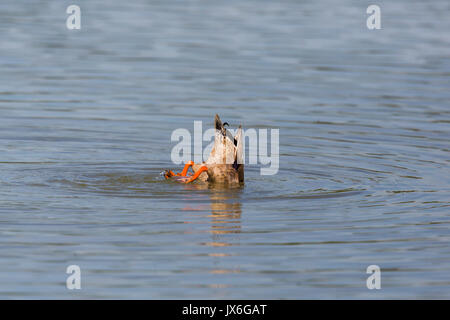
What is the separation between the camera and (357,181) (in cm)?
1264

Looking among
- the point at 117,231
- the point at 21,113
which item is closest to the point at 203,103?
→ the point at 21,113

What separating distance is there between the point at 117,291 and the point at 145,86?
10581 mm

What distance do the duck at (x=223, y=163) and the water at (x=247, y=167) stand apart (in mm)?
168

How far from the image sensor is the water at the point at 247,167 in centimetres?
905

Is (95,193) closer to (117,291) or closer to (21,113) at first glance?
(117,291)

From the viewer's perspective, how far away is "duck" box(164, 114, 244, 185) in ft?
38.4

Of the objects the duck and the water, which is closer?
the water

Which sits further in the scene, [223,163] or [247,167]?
[247,167]

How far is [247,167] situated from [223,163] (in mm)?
1627

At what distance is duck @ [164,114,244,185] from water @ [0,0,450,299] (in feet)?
0.55

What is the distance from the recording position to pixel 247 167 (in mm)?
13508

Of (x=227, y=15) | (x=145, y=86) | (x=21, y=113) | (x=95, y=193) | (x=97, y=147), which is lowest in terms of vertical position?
(x=95, y=193)

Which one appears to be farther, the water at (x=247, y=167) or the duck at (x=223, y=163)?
the duck at (x=223, y=163)

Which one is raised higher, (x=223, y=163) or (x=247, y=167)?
(x=247, y=167)
